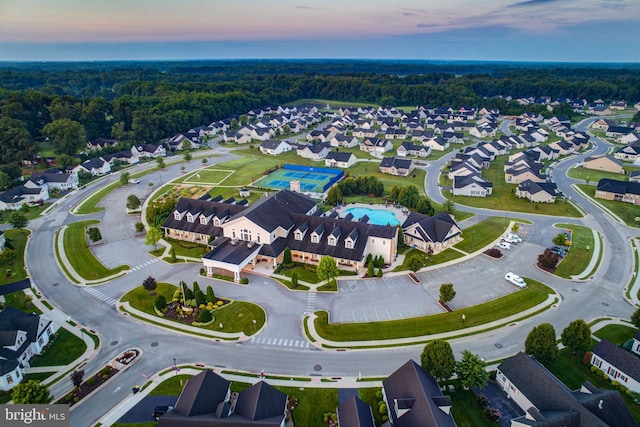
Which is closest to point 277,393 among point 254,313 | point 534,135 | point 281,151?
point 254,313

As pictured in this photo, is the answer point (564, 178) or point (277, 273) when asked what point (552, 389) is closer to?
point (277, 273)

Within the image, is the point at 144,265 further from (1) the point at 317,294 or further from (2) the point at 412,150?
(2) the point at 412,150

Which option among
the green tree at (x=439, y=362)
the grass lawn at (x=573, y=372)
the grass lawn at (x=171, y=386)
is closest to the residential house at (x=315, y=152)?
the grass lawn at (x=171, y=386)

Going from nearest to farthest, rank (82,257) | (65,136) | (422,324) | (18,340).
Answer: (18,340)
(422,324)
(82,257)
(65,136)

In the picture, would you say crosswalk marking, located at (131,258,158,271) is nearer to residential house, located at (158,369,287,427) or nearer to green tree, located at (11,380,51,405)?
green tree, located at (11,380,51,405)

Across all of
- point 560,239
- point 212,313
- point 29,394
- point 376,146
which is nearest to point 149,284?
point 212,313

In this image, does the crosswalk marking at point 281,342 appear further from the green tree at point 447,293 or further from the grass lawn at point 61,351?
the grass lawn at point 61,351
